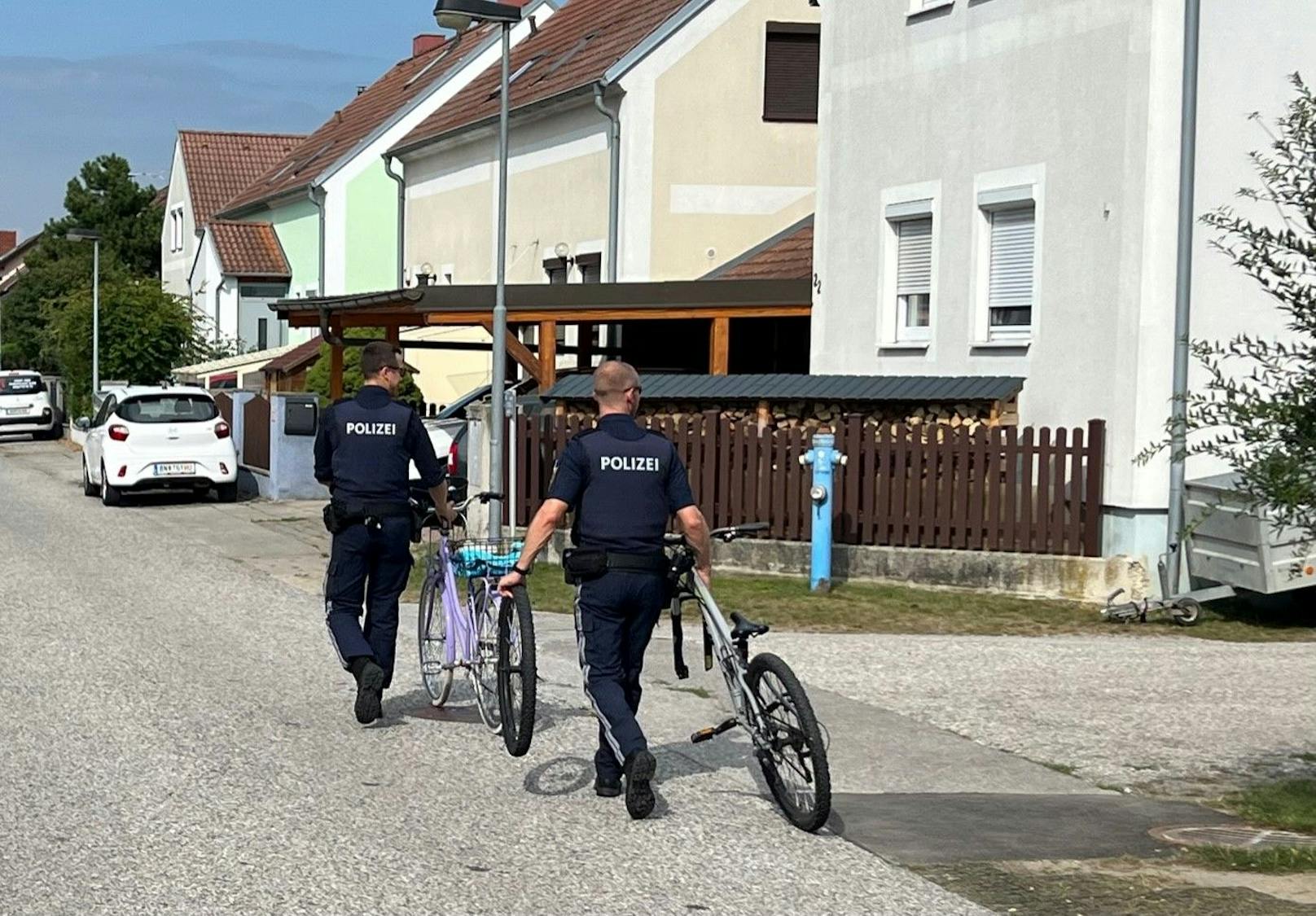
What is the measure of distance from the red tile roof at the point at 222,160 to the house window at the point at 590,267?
31.8 metres

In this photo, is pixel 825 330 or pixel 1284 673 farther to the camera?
pixel 825 330

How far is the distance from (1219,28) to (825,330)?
608 cm

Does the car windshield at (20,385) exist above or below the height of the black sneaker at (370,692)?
above

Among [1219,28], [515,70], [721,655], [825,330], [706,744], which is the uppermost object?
[515,70]

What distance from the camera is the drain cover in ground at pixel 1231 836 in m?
7.51

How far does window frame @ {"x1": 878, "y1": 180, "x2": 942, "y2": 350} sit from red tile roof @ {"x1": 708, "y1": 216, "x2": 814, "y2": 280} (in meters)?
2.64

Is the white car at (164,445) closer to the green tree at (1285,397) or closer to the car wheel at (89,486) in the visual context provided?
the car wheel at (89,486)

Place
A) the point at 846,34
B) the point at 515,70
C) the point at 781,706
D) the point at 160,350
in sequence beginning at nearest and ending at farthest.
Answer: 1. the point at 781,706
2. the point at 846,34
3. the point at 515,70
4. the point at 160,350

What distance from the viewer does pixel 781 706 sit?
7.52 metres

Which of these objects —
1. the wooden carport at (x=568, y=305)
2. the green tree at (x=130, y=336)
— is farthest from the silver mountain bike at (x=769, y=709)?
the green tree at (x=130, y=336)

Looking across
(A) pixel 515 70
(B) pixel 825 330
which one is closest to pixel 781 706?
(B) pixel 825 330

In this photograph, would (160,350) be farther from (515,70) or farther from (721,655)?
(721,655)

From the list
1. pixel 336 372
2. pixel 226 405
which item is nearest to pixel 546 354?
pixel 336 372

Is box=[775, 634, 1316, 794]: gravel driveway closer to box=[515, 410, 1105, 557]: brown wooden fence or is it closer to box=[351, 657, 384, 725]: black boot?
box=[515, 410, 1105, 557]: brown wooden fence
